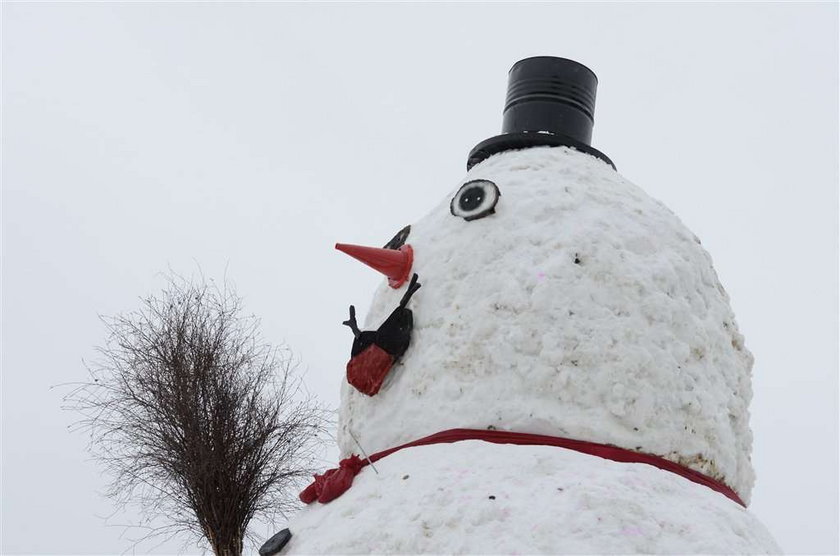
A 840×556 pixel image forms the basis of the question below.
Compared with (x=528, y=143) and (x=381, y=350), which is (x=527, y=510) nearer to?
(x=381, y=350)

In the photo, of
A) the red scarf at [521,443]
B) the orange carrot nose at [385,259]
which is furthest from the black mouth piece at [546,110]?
the red scarf at [521,443]

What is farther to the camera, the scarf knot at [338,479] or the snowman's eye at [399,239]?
the snowman's eye at [399,239]

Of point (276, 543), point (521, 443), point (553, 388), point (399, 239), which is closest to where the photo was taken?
point (521, 443)

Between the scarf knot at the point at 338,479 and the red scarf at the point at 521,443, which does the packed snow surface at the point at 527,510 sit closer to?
the red scarf at the point at 521,443

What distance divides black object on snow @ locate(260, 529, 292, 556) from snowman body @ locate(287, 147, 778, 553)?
8 centimetres

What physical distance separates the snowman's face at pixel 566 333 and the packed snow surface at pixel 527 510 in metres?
0.22

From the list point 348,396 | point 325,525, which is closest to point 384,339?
point 348,396

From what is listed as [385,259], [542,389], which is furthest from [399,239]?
[542,389]

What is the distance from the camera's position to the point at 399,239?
5.09 metres

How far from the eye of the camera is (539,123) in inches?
213

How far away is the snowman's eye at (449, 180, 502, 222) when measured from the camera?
182 inches

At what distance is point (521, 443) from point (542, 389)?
0.95 ft

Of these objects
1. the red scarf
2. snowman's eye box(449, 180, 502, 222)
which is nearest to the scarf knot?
the red scarf

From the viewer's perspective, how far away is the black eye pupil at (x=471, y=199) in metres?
4.67
